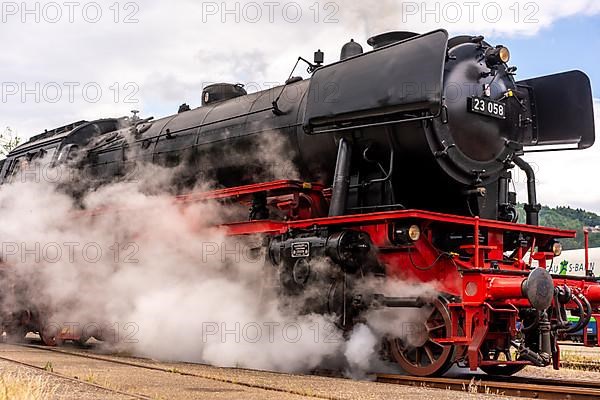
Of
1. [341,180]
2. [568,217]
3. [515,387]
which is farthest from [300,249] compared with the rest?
[568,217]

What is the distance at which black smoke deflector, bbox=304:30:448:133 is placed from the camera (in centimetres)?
728

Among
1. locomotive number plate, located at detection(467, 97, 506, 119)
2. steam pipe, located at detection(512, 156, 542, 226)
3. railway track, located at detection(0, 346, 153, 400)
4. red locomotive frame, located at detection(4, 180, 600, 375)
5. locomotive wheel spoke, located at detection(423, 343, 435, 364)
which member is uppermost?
locomotive number plate, located at detection(467, 97, 506, 119)

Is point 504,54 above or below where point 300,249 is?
above

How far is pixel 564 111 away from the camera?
9266 millimetres

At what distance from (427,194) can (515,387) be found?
2502 mm

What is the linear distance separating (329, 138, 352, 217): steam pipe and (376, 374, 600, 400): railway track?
72.8 inches

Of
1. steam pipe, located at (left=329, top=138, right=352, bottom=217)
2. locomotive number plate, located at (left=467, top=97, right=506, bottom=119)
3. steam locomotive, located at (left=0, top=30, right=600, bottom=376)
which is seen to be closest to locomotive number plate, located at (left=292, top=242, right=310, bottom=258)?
steam locomotive, located at (left=0, top=30, right=600, bottom=376)

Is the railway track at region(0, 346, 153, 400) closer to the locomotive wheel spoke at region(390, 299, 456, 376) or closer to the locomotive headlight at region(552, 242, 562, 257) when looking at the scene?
the locomotive wheel spoke at region(390, 299, 456, 376)

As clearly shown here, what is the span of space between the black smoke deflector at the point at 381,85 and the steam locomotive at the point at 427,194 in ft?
0.05

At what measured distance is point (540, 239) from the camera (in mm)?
8953

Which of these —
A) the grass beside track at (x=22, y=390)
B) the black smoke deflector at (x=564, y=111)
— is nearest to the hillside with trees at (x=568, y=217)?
the black smoke deflector at (x=564, y=111)

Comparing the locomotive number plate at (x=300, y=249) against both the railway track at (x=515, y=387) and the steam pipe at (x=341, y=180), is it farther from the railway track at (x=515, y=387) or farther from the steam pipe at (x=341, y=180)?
the railway track at (x=515, y=387)

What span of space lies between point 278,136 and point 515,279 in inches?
140

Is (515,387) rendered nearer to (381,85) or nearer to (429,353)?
(429,353)
